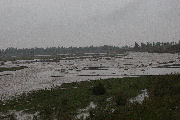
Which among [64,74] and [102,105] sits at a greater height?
[102,105]

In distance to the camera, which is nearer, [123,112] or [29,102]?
[123,112]

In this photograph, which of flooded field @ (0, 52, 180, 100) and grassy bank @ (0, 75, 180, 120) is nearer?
grassy bank @ (0, 75, 180, 120)

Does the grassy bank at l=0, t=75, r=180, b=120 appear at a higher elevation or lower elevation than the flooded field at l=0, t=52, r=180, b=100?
higher

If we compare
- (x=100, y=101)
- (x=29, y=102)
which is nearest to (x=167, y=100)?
(x=100, y=101)

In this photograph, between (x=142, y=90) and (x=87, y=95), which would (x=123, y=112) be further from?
(x=142, y=90)

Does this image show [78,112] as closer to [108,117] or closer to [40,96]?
[108,117]

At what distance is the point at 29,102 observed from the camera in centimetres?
3284

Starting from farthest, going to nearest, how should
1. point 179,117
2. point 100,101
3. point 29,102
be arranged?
point 29,102 → point 100,101 → point 179,117

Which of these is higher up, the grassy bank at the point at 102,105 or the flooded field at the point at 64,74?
the grassy bank at the point at 102,105

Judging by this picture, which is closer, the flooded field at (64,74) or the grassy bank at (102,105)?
the grassy bank at (102,105)

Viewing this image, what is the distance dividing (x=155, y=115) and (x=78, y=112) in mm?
7655

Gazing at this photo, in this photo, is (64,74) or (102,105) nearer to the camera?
(102,105)

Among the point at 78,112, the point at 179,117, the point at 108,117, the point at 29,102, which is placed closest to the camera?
the point at 179,117

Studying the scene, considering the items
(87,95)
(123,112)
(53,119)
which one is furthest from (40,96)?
(123,112)
